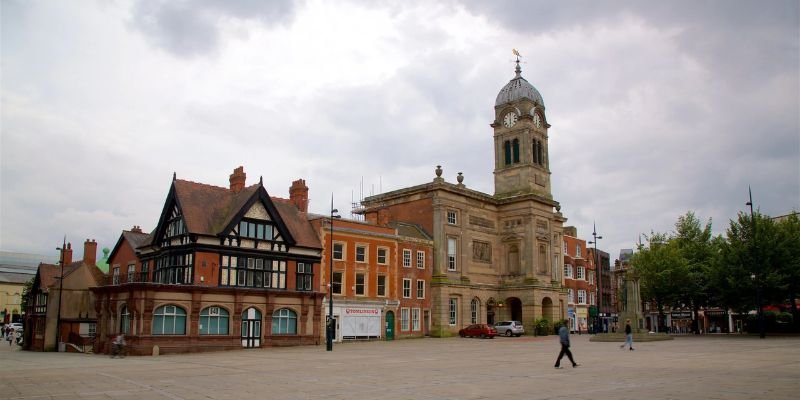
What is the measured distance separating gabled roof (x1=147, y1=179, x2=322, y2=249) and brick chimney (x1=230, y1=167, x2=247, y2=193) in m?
1.30

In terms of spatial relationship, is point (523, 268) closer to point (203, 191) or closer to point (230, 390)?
point (203, 191)

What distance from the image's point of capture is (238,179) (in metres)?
48.5

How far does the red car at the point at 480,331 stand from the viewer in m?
56.7

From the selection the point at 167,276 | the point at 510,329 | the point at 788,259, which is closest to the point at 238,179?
the point at 167,276

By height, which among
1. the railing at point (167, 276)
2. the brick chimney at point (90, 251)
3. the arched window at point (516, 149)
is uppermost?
the arched window at point (516, 149)

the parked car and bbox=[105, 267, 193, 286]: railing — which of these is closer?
bbox=[105, 267, 193, 286]: railing

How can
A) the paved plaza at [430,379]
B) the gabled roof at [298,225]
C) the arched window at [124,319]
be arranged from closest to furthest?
the paved plaza at [430,379]
the arched window at [124,319]
the gabled roof at [298,225]

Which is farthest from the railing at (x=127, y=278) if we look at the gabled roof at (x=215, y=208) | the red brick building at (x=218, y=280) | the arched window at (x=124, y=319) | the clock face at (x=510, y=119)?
the clock face at (x=510, y=119)

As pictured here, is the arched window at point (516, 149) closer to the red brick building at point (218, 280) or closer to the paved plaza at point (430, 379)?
the red brick building at point (218, 280)

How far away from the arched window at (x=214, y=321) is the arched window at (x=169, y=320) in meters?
1.32

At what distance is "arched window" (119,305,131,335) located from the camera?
1537 inches

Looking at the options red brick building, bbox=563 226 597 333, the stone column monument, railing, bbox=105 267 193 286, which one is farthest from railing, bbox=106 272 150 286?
red brick building, bbox=563 226 597 333

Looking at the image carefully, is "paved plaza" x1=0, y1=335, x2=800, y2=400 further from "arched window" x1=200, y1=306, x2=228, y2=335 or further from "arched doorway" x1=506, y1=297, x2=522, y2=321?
"arched doorway" x1=506, y1=297, x2=522, y2=321

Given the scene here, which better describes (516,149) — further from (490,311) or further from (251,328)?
(251,328)
